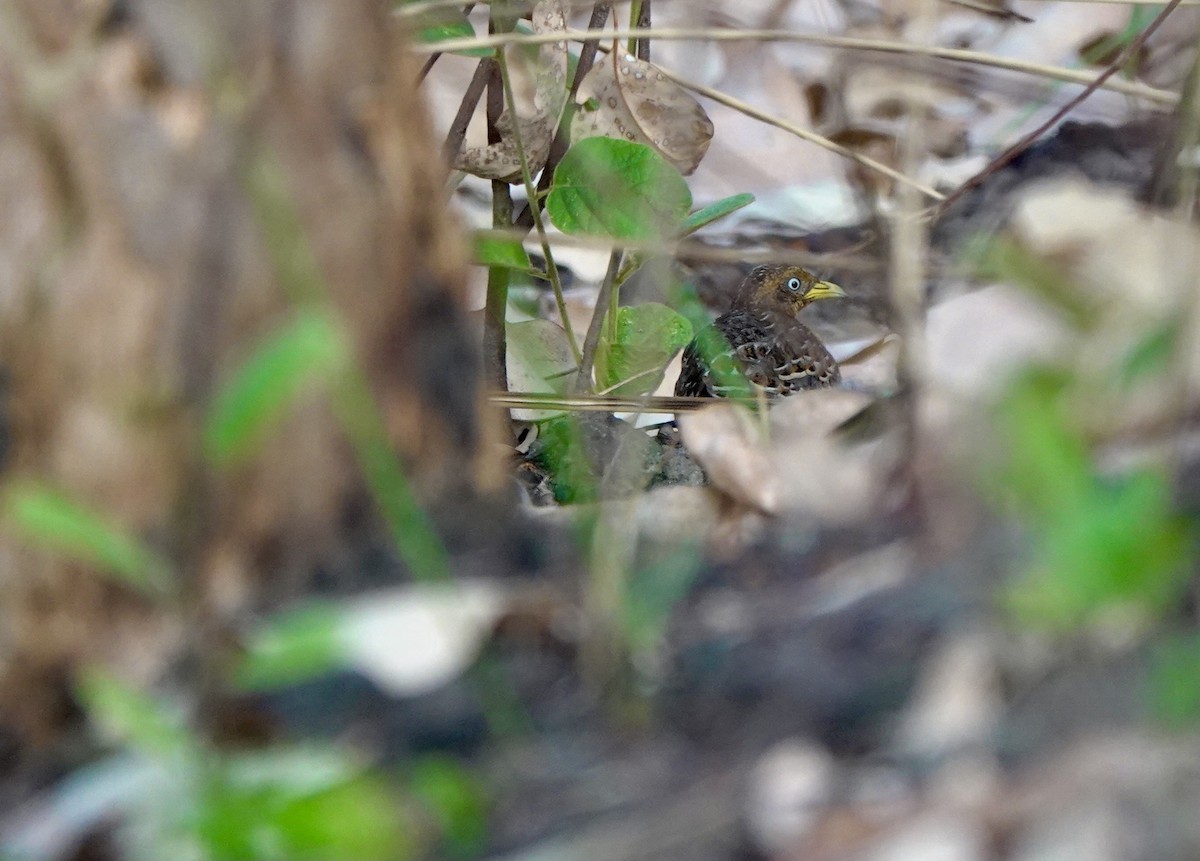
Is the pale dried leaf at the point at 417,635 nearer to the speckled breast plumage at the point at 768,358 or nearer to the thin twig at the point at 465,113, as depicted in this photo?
the thin twig at the point at 465,113

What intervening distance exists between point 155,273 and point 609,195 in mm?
985

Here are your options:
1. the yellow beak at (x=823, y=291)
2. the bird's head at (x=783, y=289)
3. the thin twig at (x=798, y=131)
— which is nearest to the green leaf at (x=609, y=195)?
the thin twig at (x=798, y=131)

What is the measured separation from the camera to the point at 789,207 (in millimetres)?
3197

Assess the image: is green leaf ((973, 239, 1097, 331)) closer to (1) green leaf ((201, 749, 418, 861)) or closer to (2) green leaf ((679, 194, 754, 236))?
(1) green leaf ((201, 749, 418, 861))

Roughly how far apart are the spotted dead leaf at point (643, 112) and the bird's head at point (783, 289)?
1.14 m

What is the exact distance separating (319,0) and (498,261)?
3.32 feet

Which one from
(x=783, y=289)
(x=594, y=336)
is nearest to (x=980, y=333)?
(x=594, y=336)

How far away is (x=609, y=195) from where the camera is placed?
1.77 m

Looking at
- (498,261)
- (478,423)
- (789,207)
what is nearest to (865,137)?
(789,207)

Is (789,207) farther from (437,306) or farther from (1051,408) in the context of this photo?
(1051,408)

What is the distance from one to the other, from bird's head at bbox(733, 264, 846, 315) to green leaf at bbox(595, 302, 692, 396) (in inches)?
42.9

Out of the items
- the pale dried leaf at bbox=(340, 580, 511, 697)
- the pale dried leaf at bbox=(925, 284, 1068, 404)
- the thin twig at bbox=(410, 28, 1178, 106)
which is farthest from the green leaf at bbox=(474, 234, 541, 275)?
the pale dried leaf at bbox=(340, 580, 511, 697)

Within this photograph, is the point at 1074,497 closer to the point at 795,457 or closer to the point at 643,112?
the point at 795,457

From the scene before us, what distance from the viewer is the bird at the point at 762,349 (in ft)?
9.13
